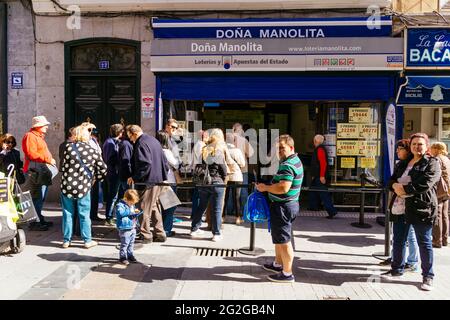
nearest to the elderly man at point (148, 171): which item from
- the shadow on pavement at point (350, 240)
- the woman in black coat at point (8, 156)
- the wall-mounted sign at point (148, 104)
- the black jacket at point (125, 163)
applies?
the black jacket at point (125, 163)

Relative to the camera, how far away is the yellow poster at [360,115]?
31.8 ft

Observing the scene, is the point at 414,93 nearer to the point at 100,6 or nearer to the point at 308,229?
the point at 308,229

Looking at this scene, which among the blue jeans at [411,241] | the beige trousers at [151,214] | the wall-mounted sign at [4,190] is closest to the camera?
the blue jeans at [411,241]

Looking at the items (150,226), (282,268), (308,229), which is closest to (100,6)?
(150,226)

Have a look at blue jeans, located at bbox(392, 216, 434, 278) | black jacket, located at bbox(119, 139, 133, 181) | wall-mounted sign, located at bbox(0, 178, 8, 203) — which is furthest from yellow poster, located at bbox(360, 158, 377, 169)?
wall-mounted sign, located at bbox(0, 178, 8, 203)

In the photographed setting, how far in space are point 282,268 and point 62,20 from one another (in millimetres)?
7517

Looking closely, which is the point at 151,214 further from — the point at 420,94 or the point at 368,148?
the point at 420,94

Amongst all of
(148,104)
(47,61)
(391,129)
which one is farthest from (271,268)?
(47,61)

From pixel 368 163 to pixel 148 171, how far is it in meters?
5.25

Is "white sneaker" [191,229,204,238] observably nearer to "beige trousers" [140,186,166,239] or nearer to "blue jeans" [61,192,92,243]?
"beige trousers" [140,186,166,239]

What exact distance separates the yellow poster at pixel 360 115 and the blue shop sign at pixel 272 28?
5.19ft

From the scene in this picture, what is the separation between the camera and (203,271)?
578 centimetres

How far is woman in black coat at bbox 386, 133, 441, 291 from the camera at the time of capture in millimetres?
5012

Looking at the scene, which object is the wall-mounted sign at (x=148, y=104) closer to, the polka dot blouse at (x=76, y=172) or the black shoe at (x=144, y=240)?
the polka dot blouse at (x=76, y=172)
